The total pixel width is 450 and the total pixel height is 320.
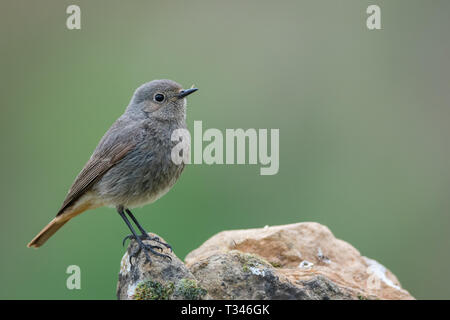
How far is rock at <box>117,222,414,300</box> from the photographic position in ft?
13.6

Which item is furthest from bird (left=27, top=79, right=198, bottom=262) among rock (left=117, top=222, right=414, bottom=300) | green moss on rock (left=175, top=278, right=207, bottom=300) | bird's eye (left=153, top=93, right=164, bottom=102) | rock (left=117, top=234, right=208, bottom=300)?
green moss on rock (left=175, top=278, right=207, bottom=300)

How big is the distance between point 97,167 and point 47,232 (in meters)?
1.04

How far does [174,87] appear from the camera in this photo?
5.45m

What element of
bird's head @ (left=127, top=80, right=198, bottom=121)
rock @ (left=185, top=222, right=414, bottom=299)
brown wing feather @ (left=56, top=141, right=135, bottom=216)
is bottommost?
rock @ (left=185, top=222, right=414, bottom=299)

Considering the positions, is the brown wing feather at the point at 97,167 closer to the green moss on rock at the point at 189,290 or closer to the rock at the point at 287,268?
the rock at the point at 287,268

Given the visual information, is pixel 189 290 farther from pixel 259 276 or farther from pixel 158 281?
pixel 259 276

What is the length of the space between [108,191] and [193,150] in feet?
3.24

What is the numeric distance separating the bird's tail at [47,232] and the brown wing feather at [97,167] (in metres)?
0.31

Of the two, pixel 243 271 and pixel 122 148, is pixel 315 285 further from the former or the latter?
pixel 122 148

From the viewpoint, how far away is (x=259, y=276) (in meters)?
4.20

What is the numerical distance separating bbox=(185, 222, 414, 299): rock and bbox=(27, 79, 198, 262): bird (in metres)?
0.77

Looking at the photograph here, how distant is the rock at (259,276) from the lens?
4.16m

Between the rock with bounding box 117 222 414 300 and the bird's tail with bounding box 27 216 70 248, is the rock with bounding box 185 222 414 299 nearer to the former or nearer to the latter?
the rock with bounding box 117 222 414 300

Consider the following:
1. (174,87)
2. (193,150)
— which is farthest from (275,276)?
(174,87)
